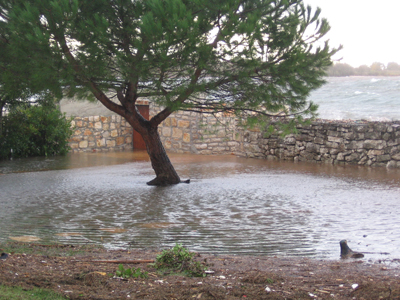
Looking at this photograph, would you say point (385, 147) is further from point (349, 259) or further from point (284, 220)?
point (349, 259)

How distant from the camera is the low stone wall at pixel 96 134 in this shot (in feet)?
61.8

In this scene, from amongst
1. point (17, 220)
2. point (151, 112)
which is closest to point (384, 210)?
point (17, 220)

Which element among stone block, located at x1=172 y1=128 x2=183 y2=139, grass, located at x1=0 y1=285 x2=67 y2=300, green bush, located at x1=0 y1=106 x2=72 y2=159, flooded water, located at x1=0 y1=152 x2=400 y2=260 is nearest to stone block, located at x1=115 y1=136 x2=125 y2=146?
green bush, located at x1=0 y1=106 x2=72 y2=159

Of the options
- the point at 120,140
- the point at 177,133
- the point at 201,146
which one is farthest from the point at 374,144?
the point at 120,140

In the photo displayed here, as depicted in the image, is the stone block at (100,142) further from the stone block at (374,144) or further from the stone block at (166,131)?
the stone block at (374,144)

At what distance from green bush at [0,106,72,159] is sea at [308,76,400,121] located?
10.00 metres

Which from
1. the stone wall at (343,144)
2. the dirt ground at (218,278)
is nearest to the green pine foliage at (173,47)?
the dirt ground at (218,278)

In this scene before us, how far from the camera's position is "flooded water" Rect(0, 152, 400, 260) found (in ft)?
16.4

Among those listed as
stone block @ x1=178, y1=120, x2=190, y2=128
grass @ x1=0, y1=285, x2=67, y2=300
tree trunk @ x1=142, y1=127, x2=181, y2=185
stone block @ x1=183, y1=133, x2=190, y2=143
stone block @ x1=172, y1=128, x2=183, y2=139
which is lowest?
grass @ x1=0, y1=285, x2=67, y2=300

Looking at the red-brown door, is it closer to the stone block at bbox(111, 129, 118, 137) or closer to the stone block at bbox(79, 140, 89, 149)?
the stone block at bbox(111, 129, 118, 137)

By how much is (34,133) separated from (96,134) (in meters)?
3.40

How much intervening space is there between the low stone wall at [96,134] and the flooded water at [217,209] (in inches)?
247

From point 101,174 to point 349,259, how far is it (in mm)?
8763

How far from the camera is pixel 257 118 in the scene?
9.10 m
